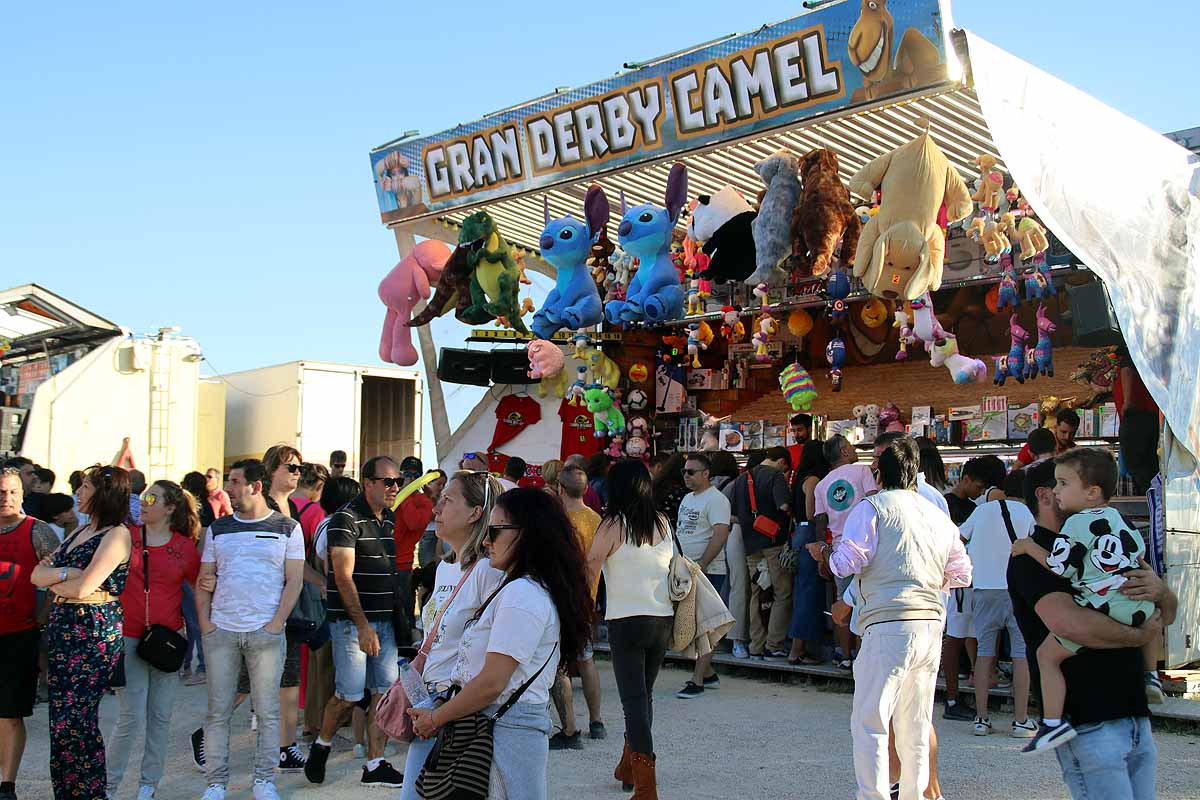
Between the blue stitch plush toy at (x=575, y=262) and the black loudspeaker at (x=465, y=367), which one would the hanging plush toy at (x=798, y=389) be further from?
the black loudspeaker at (x=465, y=367)

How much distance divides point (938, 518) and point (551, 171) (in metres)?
6.39

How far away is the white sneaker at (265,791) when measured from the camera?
5465 mm

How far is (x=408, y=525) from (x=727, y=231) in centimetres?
413

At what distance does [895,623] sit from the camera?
463 centimetres

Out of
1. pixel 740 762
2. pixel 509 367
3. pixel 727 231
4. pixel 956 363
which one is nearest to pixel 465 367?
pixel 509 367

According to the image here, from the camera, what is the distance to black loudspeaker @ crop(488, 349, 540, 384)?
1330cm

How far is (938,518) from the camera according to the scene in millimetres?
4840

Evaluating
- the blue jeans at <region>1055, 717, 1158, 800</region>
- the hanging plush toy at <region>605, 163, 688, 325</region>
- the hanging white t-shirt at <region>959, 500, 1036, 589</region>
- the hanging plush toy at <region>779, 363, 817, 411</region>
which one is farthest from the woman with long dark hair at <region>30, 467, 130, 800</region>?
the hanging plush toy at <region>779, 363, 817, 411</region>

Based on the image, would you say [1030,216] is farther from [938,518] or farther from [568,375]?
[568,375]

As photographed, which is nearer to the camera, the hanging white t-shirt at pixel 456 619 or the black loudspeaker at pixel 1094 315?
the hanging white t-shirt at pixel 456 619

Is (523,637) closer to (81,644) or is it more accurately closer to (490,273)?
(81,644)

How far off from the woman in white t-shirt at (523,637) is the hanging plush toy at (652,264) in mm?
6126

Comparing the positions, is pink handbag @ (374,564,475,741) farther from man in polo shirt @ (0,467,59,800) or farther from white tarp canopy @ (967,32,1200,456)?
white tarp canopy @ (967,32,1200,456)

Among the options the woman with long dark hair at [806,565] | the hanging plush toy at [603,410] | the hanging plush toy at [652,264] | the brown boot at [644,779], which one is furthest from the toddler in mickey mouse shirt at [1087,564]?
the hanging plush toy at [603,410]
